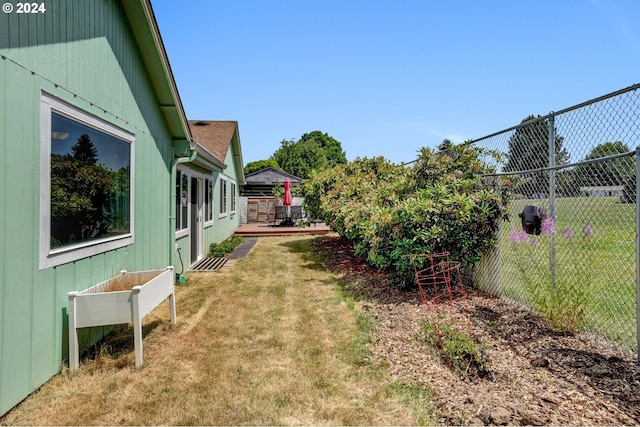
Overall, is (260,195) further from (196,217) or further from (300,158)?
(300,158)

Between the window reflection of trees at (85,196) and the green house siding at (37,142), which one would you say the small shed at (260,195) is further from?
the green house siding at (37,142)

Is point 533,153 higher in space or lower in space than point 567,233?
higher

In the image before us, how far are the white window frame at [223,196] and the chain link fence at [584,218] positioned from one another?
9.15 m

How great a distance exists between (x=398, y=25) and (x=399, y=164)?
326 centimetres

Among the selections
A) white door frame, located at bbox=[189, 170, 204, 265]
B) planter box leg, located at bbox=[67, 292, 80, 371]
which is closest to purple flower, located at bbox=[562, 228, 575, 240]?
planter box leg, located at bbox=[67, 292, 80, 371]

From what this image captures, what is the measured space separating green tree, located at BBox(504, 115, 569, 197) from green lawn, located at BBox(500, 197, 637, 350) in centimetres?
32

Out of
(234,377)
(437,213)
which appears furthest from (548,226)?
(234,377)

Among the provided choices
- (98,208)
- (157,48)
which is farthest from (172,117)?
(98,208)

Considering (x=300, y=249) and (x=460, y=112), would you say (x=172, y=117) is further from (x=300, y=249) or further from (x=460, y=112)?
(x=460, y=112)

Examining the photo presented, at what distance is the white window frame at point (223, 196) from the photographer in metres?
11.3

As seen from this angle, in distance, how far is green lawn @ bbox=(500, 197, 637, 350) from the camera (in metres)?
3.11

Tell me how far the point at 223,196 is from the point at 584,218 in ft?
34.8

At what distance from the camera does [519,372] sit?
2.77 meters

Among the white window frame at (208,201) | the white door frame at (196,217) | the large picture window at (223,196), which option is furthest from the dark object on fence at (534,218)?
the large picture window at (223,196)
